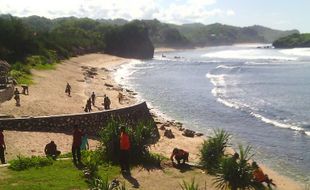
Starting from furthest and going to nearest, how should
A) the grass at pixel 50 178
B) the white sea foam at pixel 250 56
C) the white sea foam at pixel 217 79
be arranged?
1. the white sea foam at pixel 250 56
2. the white sea foam at pixel 217 79
3. the grass at pixel 50 178

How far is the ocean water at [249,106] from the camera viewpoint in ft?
84.7

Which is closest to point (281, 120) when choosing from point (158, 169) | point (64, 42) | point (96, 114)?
point (96, 114)

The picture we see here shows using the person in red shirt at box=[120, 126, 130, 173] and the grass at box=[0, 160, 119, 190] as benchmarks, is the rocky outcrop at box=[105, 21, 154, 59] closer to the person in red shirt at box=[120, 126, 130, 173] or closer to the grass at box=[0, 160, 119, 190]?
the person in red shirt at box=[120, 126, 130, 173]

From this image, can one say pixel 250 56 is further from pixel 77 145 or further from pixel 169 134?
pixel 77 145

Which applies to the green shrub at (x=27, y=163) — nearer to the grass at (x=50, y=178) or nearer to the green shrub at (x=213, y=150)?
the grass at (x=50, y=178)

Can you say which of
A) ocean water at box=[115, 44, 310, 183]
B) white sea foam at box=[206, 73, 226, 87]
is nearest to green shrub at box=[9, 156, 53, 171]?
ocean water at box=[115, 44, 310, 183]

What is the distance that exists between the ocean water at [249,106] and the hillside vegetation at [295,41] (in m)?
92.0

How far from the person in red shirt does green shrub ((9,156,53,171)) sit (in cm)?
232

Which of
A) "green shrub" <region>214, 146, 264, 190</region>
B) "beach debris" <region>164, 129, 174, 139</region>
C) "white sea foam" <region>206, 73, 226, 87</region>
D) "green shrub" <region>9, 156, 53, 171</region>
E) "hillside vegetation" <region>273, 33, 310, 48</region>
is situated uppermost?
"hillside vegetation" <region>273, 33, 310, 48</region>

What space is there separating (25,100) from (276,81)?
39.6 m

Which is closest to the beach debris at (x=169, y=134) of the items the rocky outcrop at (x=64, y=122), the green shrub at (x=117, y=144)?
the rocky outcrop at (x=64, y=122)

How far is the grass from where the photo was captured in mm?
13281

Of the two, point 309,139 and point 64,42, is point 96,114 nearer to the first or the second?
point 309,139

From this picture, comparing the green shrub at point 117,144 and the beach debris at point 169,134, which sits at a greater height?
the green shrub at point 117,144
